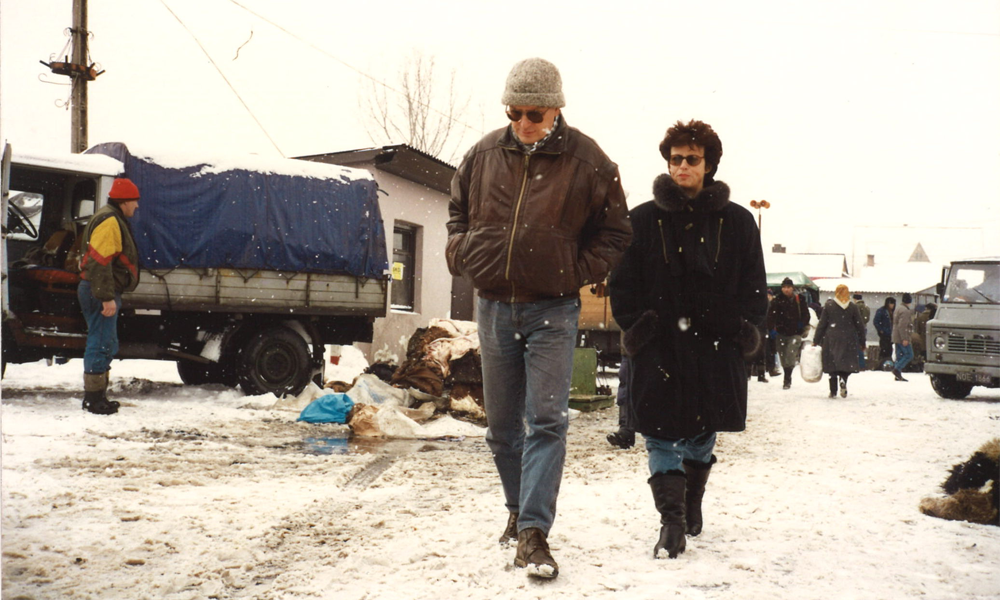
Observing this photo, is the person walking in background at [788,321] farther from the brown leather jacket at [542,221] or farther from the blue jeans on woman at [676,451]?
the brown leather jacket at [542,221]

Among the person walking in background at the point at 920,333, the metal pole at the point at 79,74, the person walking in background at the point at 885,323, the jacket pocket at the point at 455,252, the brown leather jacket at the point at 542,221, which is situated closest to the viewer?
the brown leather jacket at the point at 542,221

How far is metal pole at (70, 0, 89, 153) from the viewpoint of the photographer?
3623mm

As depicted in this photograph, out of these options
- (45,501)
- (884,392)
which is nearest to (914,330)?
(884,392)

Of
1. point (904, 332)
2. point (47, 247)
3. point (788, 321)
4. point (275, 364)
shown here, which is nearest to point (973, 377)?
point (788, 321)

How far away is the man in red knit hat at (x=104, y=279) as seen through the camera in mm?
7395

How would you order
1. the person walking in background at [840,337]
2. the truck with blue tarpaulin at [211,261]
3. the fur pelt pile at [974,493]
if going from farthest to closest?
the person walking in background at [840,337], the truck with blue tarpaulin at [211,261], the fur pelt pile at [974,493]

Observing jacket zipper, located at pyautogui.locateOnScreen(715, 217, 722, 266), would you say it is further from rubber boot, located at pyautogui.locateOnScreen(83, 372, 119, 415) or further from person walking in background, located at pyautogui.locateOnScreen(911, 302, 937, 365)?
person walking in background, located at pyautogui.locateOnScreen(911, 302, 937, 365)

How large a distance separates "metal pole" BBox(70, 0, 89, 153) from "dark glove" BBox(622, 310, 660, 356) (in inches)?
109

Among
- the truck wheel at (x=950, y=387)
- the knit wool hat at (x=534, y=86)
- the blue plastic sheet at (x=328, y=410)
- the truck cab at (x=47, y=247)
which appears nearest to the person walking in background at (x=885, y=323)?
the truck wheel at (x=950, y=387)

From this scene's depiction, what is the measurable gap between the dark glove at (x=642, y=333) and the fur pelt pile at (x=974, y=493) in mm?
2217

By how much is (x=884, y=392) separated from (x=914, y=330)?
23.2 feet

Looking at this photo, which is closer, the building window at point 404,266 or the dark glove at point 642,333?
the dark glove at point 642,333

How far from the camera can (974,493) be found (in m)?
4.62

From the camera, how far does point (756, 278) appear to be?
380 cm
